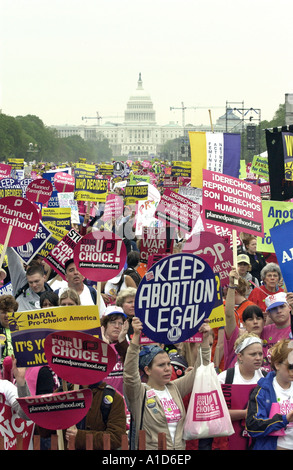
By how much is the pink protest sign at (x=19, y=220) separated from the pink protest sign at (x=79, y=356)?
427 cm

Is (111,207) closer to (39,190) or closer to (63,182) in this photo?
(39,190)

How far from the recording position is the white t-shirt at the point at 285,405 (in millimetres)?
5273

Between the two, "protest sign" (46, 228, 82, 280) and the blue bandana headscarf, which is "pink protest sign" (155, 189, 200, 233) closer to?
"protest sign" (46, 228, 82, 280)

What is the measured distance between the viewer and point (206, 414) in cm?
535

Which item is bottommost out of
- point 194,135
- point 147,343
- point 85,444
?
point 85,444

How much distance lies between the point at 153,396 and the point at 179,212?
7516mm

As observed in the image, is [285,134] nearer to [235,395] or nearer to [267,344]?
[267,344]

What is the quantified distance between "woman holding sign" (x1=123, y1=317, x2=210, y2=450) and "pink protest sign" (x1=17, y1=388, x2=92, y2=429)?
52 cm

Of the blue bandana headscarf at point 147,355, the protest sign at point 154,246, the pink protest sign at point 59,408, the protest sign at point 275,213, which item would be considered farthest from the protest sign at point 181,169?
the pink protest sign at point 59,408

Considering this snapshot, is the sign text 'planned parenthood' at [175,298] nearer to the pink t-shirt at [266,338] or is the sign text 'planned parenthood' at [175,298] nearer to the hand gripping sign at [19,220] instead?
the pink t-shirt at [266,338]

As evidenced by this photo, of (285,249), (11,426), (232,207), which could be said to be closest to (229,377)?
(285,249)
